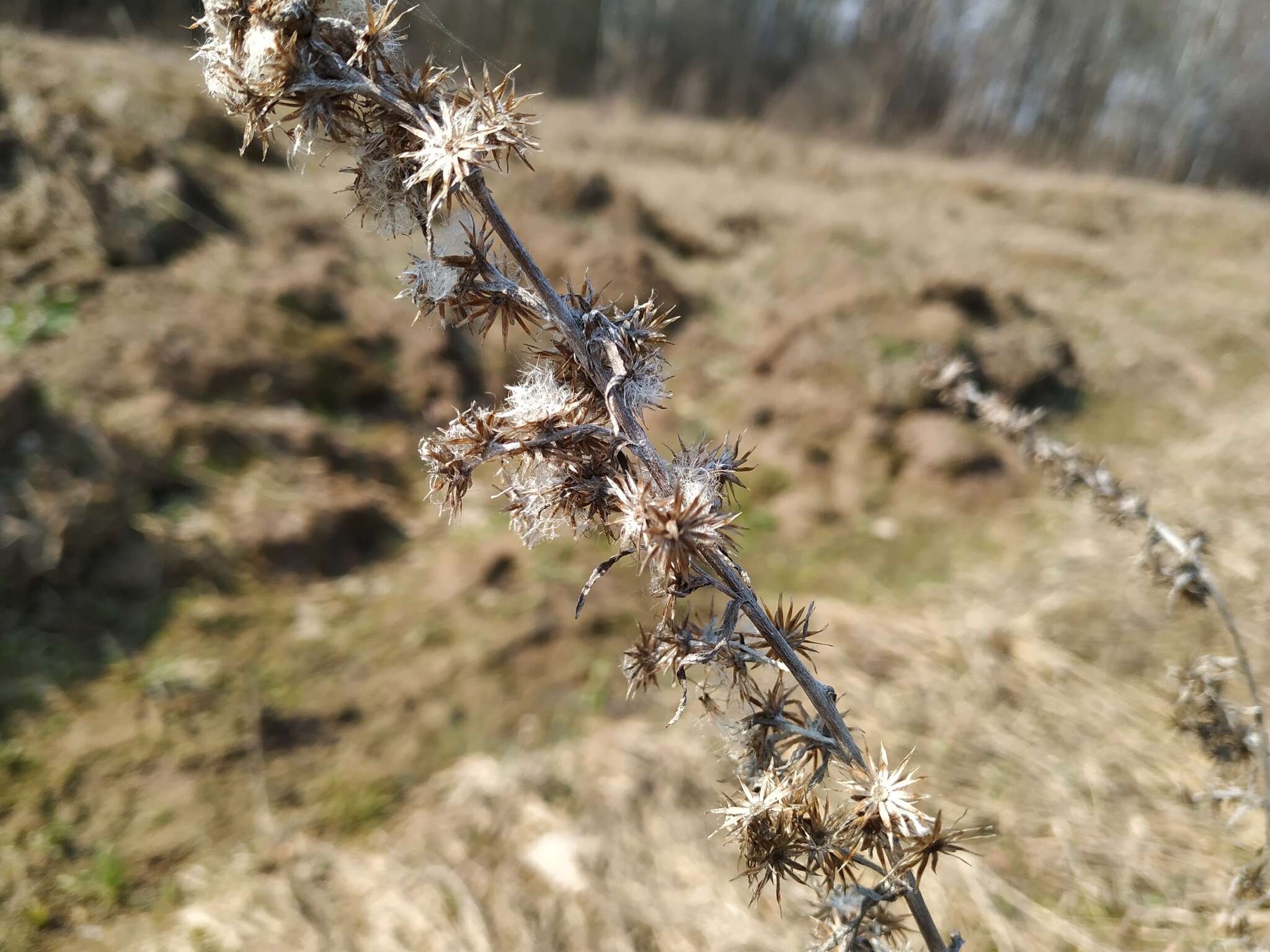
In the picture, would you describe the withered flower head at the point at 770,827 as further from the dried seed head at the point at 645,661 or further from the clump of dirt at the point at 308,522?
the clump of dirt at the point at 308,522

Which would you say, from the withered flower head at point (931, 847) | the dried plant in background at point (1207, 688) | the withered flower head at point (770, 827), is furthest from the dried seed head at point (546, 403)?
the dried plant in background at point (1207, 688)

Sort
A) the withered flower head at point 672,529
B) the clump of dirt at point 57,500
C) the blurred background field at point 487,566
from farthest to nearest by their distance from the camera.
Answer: the clump of dirt at point 57,500 < the blurred background field at point 487,566 < the withered flower head at point 672,529

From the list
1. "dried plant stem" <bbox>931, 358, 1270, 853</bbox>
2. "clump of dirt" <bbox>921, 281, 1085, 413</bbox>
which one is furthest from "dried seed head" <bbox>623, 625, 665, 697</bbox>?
"clump of dirt" <bbox>921, 281, 1085, 413</bbox>

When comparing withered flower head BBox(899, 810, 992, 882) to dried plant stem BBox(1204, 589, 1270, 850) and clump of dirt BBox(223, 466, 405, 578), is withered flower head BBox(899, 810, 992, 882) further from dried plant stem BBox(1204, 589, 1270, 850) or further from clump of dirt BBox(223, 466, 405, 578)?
clump of dirt BBox(223, 466, 405, 578)

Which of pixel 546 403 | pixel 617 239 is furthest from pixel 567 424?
pixel 617 239

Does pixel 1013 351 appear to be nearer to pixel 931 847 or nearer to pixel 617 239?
pixel 617 239

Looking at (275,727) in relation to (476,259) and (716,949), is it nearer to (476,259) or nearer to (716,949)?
(716,949)

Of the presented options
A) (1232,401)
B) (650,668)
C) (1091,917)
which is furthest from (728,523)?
(1232,401)
